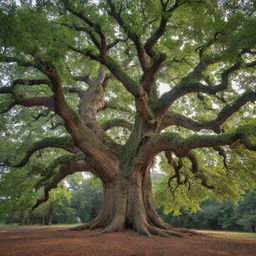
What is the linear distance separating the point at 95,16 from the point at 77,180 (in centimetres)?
1233

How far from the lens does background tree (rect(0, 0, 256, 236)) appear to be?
7.21 meters

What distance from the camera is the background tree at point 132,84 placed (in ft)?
23.6

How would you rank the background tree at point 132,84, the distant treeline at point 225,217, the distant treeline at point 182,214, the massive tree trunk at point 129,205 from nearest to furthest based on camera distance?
1. the background tree at point 132,84
2. the massive tree trunk at point 129,205
3. the distant treeline at point 225,217
4. the distant treeline at point 182,214

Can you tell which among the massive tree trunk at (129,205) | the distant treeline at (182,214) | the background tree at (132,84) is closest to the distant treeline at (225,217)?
the distant treeline at (182,214)

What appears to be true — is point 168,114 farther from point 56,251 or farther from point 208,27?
point 56,251

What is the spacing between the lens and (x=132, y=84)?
9133 mm

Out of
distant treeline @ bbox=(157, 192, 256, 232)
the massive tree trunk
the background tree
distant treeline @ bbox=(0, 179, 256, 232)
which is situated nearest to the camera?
the background tree

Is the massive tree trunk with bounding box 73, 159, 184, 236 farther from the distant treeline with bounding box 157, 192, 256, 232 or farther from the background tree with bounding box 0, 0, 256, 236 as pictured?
the distant treeline with bounding box 157, 192, 256, 232

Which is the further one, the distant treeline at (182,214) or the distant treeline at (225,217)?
the distant treeline at (182,214)

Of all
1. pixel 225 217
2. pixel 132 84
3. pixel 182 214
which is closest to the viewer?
pixel 132 84

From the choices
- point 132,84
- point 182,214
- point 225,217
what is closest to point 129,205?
point 132,84

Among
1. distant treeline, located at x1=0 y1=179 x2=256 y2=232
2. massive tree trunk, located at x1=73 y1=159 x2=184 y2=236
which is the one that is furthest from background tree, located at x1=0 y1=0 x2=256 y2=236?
distant treeline, located at x1=0 y1=179 x2=256 y2=232

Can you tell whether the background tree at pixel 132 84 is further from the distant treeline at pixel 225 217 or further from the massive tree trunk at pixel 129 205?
the distant treeline at pixel 225 217

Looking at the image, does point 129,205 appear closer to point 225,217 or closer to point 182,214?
point 182,214
